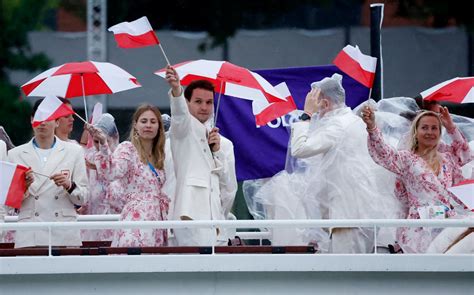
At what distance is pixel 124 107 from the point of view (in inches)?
703

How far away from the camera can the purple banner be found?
1023 centimetres

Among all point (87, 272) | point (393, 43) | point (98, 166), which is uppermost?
point (393, 43)

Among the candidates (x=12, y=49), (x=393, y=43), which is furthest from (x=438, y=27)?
(x=12, y=49)

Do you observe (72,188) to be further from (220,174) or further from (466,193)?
(466,193)

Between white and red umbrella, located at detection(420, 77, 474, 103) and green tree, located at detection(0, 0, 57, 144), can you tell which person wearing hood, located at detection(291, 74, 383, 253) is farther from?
green tree, located at detection(0, 0, 57, 144)

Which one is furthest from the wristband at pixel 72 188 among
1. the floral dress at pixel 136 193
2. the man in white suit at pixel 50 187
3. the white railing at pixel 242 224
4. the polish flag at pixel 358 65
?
the polish flag at pixel 358 65

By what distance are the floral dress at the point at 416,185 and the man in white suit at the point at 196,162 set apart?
0.97 m

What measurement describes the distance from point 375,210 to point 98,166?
5.72 feet

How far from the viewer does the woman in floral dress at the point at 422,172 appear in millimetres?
7992

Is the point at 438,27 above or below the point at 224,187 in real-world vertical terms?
above

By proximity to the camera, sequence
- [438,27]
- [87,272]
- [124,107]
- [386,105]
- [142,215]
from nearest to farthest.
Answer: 1. [87,272]
2. [142,215]
3. [386,105]
4. [124,107]
5. [438,27]

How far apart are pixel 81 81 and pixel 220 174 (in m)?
1.40

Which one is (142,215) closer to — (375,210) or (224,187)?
(224,187)

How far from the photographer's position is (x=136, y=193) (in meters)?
8.20
